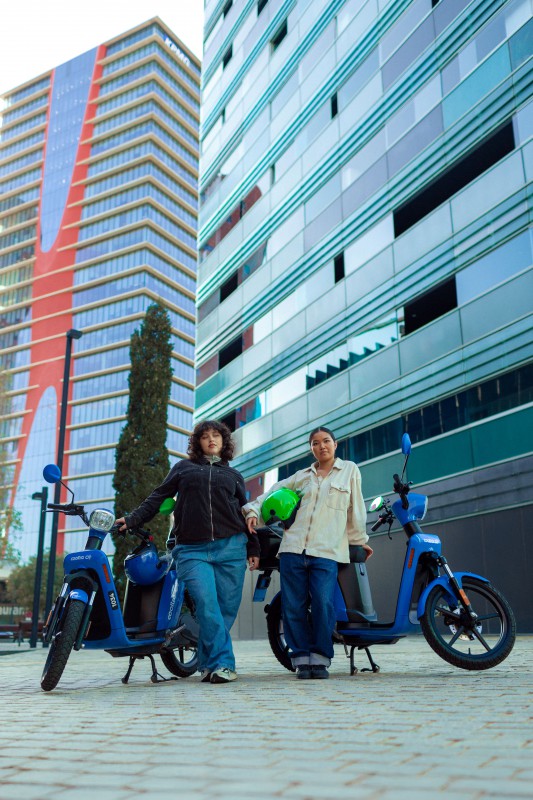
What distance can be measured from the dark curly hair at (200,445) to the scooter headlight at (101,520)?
30.2 inches

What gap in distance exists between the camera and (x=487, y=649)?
16.5 feet

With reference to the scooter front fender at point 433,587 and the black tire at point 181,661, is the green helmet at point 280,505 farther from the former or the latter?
the black tire at point 181,661

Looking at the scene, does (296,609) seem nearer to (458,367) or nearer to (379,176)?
(458,367)

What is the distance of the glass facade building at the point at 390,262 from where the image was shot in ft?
49.7

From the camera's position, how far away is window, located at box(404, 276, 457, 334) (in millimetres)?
17078

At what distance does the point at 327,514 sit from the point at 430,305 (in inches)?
520

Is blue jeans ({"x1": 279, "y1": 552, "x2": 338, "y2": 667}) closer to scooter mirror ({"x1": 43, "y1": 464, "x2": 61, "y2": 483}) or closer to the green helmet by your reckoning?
the green helmet

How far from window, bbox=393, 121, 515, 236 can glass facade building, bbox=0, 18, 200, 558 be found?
71.3m

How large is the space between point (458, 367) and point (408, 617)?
1181 centimetres

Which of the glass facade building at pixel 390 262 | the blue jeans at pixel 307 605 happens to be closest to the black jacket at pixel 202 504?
the blue jeans at pixel 307 605

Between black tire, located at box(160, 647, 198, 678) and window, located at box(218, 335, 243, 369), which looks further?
window, located at box(218, 335, 243, 369)

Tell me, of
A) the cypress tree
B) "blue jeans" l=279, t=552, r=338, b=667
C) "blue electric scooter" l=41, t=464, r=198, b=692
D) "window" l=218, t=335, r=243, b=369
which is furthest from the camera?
"window" l=218, t=335, r=243, b=369

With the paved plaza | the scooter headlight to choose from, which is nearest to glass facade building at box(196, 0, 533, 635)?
the scooter headlight

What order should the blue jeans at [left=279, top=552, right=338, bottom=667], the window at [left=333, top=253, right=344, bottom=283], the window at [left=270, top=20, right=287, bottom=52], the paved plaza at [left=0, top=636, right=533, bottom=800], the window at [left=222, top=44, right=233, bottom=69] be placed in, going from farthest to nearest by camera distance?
the window at [left=222, top=44, right=233, bottom=69] → the window at [left=270, top=20, right=287, bottom=52] → the window at [left=333, top=253, right=344, bottom=283] → the blue jeans at [left=279, top=552, right=338, bottom=667] → the paved plaza at [left=0, top=636, right=533, bottom=800]
